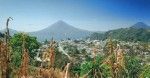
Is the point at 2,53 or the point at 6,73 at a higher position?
the point at 2,53

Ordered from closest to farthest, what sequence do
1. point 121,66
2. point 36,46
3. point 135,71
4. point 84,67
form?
point 121,66
point 84,67
point 36,46
point 135,71

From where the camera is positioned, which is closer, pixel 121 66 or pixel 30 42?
pixel 121 66

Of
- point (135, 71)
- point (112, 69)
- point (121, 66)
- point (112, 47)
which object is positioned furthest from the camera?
point (135, 71)

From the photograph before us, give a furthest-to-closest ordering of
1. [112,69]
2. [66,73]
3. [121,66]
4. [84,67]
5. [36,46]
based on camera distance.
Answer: [36,46] → [84,67] → [112,69] → [121,66] → [66,73]

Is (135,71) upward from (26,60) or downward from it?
downward

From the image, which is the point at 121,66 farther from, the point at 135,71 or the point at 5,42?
the point at 135,71

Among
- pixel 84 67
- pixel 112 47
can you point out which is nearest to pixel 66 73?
pixel 112 47

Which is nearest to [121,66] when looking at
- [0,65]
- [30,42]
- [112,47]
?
[112,47]

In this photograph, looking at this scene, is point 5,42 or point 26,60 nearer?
point 5,42

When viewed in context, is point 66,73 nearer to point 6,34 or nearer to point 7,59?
point 7,59
